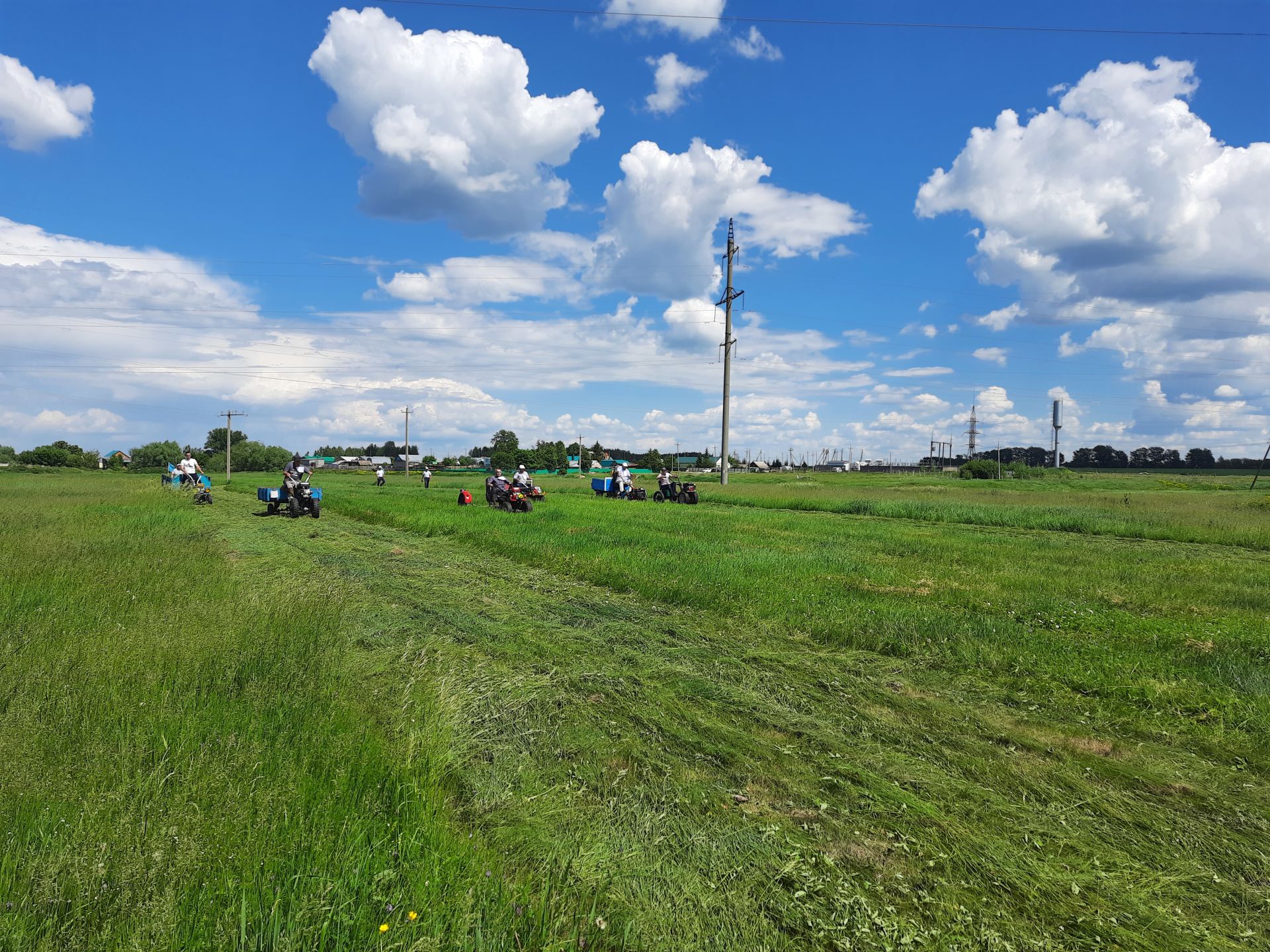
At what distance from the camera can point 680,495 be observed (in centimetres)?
2895

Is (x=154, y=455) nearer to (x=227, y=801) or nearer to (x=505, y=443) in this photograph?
(x=505, y=443)

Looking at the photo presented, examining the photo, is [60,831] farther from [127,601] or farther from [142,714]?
[127,601]

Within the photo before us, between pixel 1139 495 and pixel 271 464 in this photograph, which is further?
pixel 271 464

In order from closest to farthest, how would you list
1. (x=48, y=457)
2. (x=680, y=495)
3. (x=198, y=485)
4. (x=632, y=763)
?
(x=632, y=763) < (x=198, y=485) < (x=680, y=495) < (x=48, y=457)

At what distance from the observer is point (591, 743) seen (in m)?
4.57

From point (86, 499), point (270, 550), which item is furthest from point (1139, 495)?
point (86, 499)

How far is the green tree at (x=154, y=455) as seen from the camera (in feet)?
321

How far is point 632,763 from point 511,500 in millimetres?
16959

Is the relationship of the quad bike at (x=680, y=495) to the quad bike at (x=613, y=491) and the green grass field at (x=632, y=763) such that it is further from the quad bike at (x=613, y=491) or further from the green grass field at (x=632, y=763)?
the green grass field at (x=632, y=763)

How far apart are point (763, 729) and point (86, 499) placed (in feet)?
99.4

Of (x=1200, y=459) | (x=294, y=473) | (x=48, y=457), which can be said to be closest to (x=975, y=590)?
(x=294, y=473)

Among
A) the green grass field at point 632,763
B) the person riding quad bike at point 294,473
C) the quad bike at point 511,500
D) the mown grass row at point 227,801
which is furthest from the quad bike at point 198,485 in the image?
the mown grass row at point 227,801

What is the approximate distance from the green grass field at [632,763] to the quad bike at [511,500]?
1080cm

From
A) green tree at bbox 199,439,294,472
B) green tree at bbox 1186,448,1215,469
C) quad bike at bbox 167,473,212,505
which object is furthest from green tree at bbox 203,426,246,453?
green tree at bbox 1186,448,1215,469
